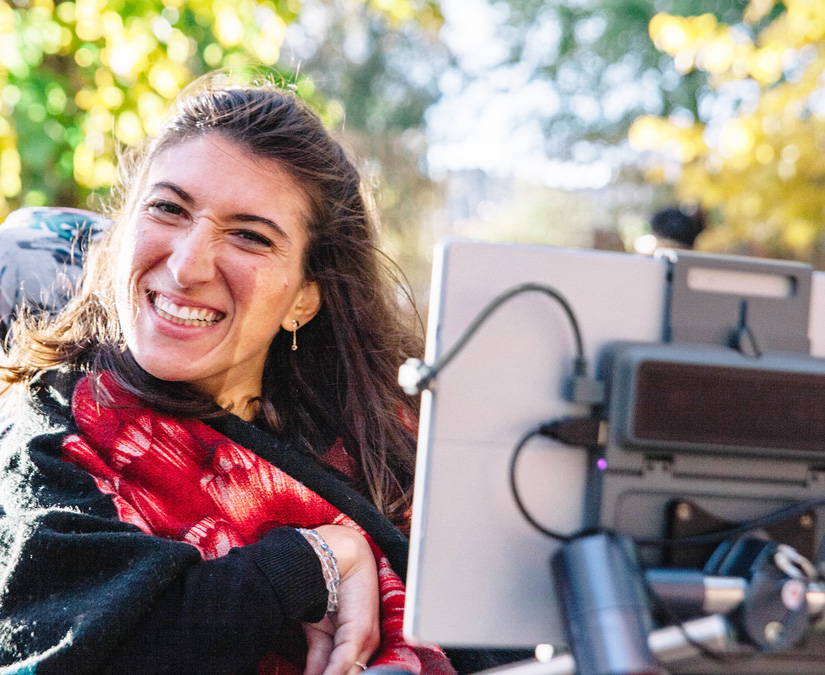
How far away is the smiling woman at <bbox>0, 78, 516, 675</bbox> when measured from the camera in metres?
1.47

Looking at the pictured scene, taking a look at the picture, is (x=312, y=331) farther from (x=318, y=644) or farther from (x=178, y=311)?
(x=318, y=644)

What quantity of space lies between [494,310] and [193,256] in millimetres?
922

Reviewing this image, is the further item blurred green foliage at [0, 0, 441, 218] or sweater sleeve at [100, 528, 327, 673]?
blurred green foliage at [0, 0, 441, 218]

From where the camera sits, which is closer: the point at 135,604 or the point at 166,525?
the point at 135,604

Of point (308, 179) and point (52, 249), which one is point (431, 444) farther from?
point (52, 249)

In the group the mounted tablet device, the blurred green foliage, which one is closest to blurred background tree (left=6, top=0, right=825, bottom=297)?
the blurred green foliage

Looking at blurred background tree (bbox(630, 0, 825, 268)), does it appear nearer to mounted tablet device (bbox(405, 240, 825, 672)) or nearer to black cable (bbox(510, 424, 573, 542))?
mounted tablet device (bbox(405, 240, 825, 672))

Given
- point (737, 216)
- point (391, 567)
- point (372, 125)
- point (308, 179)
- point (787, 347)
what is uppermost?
point (372, 125)

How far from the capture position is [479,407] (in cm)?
104

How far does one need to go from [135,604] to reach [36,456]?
0.35 m

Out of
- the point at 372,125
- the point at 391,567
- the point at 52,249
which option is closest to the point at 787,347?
the point at 391,567

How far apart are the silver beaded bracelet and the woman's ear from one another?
587 millimetres

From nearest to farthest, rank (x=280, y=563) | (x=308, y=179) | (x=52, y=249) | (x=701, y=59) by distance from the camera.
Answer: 1. (x=280, y=563)
2. (x=308, y=179)
3. (x=52, y=249)
4. (x=701, y=59)

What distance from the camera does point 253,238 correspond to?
6.29ft
